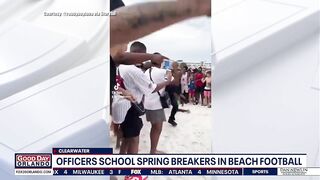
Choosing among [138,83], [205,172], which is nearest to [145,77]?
[138,83]

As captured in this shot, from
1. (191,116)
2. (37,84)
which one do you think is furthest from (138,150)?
(37,84)

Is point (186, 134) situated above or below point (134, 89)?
below

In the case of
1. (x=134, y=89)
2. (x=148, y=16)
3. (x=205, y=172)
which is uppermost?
(x=148, y=16)

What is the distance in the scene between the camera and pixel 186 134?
2.19 metres

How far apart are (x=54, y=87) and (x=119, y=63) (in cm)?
45

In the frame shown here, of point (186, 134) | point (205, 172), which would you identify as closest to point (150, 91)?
point (186, 134)

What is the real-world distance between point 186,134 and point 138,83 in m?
0.45

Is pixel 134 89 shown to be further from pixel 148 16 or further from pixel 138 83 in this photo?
pixel 148 16

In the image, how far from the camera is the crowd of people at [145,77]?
216 cm

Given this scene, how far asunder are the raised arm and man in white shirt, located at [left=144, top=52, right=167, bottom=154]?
0.76 feet

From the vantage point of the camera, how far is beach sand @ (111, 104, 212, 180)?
2.18 m

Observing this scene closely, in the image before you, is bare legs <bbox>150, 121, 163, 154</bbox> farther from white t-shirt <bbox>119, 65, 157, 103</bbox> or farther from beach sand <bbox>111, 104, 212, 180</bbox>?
white t-shirt <bbox>119, 65, 157, 103</bbox>

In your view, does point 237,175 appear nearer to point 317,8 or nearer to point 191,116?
point 191,116

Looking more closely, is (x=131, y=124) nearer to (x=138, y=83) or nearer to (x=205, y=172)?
(x=138, y=83)
